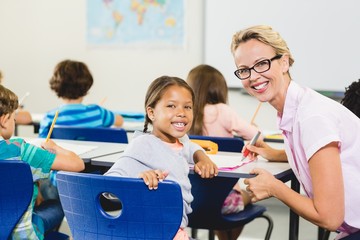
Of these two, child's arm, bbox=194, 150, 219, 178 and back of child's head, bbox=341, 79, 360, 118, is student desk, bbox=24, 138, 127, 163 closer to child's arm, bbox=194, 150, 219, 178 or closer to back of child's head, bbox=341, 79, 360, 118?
child's arm, bbox=194, 150, 219, 178

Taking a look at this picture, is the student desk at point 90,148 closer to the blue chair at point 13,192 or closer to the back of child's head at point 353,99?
the blue chair at point 13,192

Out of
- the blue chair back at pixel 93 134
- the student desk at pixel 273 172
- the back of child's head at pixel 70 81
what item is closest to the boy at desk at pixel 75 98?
the back of child's head at pixel 70 81

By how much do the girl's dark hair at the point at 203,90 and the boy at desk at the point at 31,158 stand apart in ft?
3.67

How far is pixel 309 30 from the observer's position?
16.3 ft

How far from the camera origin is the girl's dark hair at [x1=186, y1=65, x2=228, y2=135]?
3486mm

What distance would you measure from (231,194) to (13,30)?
12.8 ft

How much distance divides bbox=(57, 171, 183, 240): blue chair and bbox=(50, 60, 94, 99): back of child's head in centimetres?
192

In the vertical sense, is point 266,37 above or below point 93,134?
above

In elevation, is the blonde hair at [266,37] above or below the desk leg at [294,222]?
above

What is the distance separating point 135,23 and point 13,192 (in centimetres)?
362

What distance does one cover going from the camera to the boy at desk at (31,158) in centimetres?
233

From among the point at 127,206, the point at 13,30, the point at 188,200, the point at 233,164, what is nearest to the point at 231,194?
the point at 233,164

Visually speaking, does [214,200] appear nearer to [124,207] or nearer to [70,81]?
[124,207]

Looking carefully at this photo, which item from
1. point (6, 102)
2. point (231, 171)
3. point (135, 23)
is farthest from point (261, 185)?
point (135, 23)
